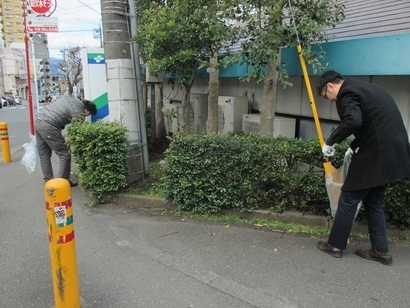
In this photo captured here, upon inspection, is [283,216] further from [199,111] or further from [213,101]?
[199,111]

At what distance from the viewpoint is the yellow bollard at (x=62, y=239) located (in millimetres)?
2232

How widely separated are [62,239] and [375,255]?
9.13ft

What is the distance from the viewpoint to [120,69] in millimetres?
5090

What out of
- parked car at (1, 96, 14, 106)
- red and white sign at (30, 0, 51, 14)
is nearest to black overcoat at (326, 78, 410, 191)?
red and white sign at (30, 0, 51, 14)

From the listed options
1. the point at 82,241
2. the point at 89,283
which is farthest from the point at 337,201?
the point at 82,241

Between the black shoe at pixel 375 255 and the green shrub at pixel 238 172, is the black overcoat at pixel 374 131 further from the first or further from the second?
the green shrub at pixel 238 172

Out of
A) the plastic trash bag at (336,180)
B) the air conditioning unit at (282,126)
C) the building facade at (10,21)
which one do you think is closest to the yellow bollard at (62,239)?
the plastic trash bag at (336,180)

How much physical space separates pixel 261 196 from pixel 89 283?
217cm

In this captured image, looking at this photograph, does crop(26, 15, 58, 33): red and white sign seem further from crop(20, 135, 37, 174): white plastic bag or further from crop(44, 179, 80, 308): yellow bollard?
crop(44, 179, 80, 308): yellow bollard

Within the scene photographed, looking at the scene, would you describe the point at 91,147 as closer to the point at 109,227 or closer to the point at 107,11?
the point at 109,227

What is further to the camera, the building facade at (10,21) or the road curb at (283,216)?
the building facade at (10,21)

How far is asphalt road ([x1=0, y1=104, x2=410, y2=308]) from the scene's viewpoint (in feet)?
9.08

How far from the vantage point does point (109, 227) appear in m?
4.20

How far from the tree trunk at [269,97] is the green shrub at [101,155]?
198 centimetres
